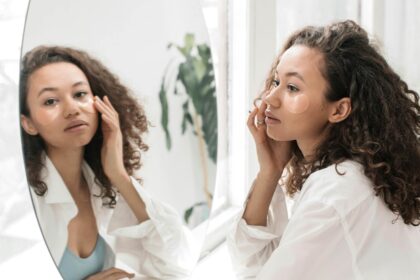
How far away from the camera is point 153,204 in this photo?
133cm

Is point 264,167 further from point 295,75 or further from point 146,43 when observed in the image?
point 146,43

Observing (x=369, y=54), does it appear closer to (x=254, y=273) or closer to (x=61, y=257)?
(x=254, y=273)

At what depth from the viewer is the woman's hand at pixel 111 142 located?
3.76 feet

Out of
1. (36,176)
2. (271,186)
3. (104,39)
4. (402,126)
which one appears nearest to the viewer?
(36,176)

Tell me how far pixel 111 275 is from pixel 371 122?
0.61 metres

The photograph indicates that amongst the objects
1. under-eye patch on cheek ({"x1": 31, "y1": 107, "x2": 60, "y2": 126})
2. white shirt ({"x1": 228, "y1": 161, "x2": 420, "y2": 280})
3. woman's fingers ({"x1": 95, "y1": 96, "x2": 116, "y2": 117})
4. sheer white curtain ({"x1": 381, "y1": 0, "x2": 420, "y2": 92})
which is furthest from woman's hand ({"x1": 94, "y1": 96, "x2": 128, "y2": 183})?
sheer white curtain ({"x1": 381, "y1": 0, "x2": 420, "y2": 92})

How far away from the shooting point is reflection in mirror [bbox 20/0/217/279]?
102cm

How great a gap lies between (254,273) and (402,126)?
566mm

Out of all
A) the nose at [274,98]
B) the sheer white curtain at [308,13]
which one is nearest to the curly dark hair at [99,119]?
the nose at [274,98]

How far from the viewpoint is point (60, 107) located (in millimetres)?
1047

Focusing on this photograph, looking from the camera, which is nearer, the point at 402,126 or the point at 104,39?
the point at 104,39

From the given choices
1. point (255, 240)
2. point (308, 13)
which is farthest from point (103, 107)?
point (308, 13)

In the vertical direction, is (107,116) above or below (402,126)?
above

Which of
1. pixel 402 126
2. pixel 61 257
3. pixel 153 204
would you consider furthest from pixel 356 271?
pixel 61 257
